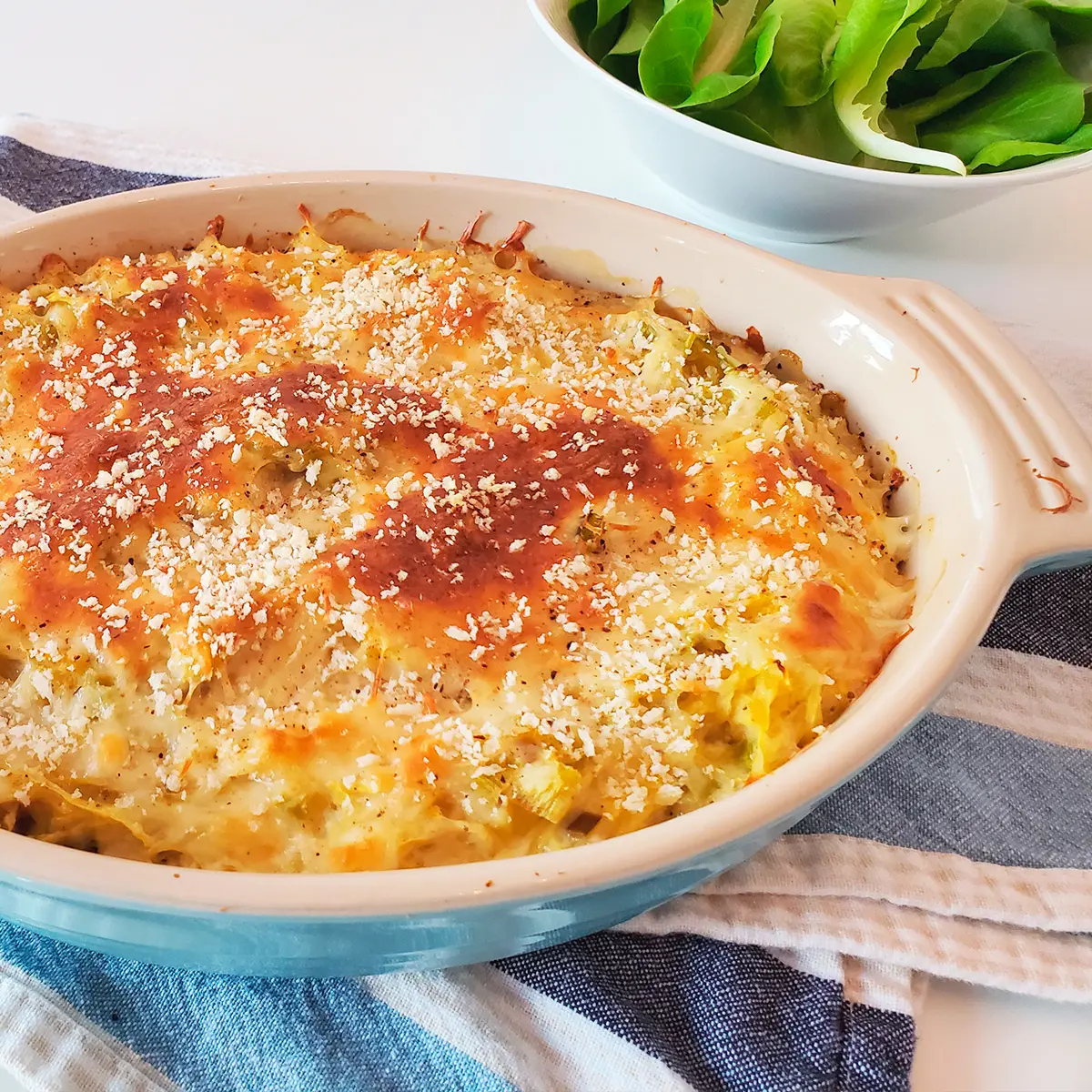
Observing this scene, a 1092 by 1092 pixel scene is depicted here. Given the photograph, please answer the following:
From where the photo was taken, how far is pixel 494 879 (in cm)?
85

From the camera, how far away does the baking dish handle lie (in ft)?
3.78

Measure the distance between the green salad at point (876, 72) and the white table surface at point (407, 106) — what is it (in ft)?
0.73

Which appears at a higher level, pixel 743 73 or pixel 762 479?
pixel 743 73

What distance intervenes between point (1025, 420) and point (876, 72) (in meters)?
0.78

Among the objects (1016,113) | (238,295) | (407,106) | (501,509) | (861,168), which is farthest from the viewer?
(407,106)

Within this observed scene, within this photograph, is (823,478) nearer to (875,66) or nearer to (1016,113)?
(875,66)

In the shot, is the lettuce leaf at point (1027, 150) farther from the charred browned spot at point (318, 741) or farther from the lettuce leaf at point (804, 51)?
the charred browned spot at point (318, 741)

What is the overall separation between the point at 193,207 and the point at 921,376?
1.01 m

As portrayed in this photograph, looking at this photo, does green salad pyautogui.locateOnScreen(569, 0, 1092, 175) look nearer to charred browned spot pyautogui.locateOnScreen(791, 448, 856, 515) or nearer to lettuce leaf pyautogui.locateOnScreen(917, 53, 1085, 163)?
lettuce leaf pyautogui.locateOnScreen(917, 53, 1085, 163)

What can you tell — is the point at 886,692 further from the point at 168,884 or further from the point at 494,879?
the point at 168,884

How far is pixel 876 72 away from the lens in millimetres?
1752

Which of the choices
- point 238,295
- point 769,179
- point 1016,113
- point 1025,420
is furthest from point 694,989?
point 1016,113

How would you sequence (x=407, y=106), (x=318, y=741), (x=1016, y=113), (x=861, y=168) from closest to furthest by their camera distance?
1. (x=318, y=741)
2. (x=861, y=168)
3. (x=1016, y=113)
4. (x=407, y=106)

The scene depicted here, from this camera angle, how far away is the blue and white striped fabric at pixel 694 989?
1.01 meters
